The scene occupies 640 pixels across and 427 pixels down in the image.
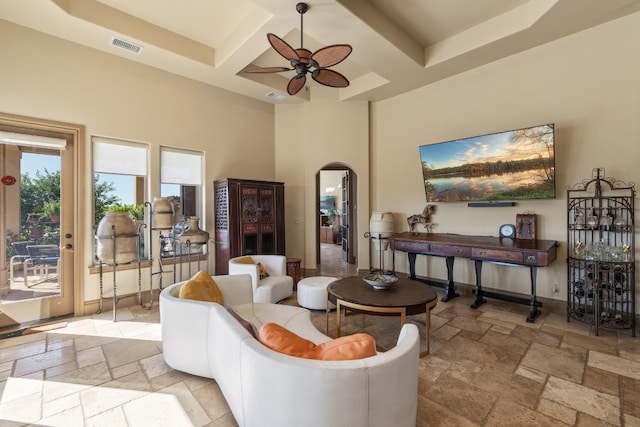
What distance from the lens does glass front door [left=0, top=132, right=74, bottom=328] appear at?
345 cm

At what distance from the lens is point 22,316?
11.6ft

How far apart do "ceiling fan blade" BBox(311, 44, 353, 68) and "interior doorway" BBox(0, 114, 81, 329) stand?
3400 millimetres

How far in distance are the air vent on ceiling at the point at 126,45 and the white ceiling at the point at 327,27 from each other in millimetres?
62

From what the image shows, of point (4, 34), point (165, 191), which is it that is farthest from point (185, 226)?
point (4, 34)

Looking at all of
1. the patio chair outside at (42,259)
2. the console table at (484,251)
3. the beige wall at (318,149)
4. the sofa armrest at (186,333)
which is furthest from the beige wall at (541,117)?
the patio chair outside at (42,259)

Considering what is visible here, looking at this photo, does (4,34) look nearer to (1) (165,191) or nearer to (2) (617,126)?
(1) (165,191)

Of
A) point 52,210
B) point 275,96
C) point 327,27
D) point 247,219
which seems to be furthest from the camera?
point 275,96

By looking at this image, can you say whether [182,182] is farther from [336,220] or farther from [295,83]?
[336,220]

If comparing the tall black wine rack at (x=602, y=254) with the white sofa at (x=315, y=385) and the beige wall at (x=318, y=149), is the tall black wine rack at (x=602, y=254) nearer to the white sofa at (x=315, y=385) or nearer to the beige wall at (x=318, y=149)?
the white sofa at (x=315, y=385)

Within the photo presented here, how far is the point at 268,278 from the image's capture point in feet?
14.2

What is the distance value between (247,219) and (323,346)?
3.72m

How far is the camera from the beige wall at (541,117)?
11.3 feet

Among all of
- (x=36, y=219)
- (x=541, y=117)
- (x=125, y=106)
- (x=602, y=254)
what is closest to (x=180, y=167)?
(x=125, y=106)

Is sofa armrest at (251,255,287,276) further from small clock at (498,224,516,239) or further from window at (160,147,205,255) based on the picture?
small clock at (498,224,516,239)
